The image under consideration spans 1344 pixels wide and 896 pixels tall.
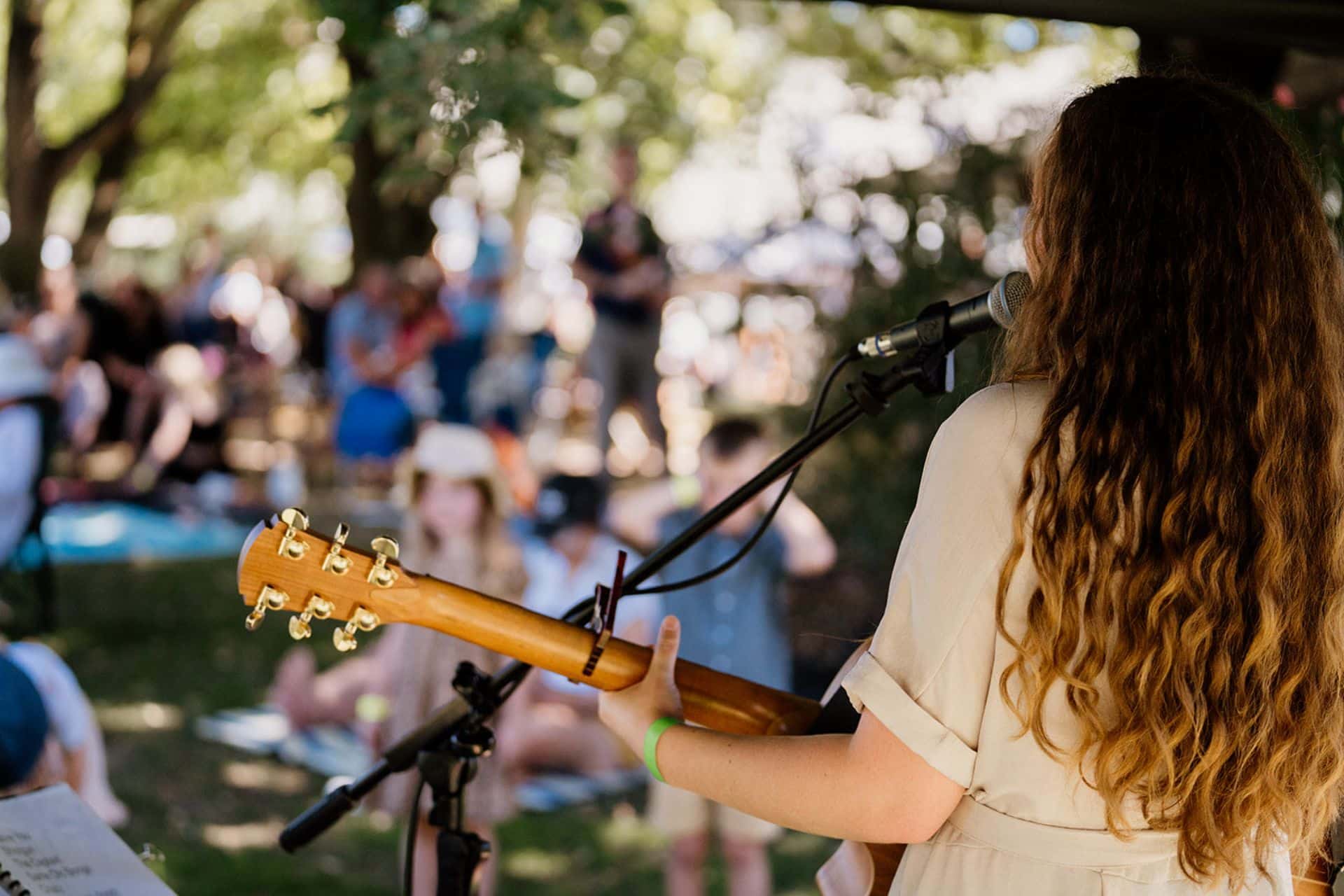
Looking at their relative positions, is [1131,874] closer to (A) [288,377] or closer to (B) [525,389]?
(B) [525,389]

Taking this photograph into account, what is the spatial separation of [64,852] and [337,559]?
1.85 ft

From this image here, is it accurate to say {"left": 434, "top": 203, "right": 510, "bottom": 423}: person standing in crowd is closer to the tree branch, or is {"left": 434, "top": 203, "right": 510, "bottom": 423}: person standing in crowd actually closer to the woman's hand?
the tree branch

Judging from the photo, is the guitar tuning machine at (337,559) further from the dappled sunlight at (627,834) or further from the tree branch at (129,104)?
the tree branch at (129,104)

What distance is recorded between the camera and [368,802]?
15.4 ft

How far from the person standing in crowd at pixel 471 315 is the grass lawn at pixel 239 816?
2289 mm

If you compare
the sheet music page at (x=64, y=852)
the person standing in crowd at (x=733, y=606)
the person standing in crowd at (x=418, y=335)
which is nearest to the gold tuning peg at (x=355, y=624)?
the sheet music page at (x=64, y=852)

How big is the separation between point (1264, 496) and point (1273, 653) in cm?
16

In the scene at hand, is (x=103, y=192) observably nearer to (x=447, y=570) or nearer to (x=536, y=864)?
(x=447, y=570)

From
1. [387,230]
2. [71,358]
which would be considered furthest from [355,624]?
[71,358]

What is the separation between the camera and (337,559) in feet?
5.22

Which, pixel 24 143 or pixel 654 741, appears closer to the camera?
pixel 654 741

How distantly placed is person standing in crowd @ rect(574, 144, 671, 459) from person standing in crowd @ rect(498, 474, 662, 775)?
2.07 metres

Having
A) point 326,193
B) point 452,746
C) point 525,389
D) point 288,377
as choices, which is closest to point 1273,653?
point 452,746

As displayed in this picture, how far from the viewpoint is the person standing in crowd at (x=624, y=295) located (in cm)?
715
